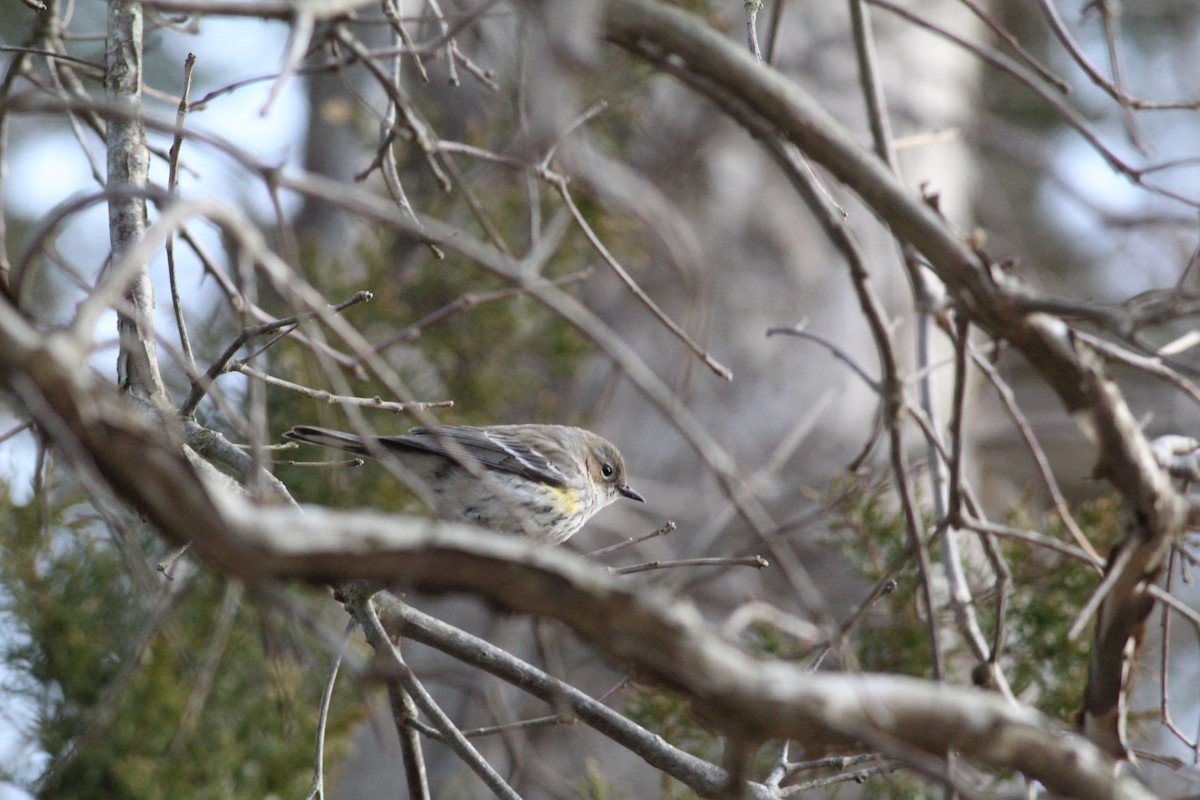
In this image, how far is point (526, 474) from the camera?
5297 millimetres

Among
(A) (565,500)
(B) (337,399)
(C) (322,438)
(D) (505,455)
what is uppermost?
(D) (505,455)

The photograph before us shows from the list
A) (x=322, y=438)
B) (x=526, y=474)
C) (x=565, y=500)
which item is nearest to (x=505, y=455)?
(x=526, y=474)

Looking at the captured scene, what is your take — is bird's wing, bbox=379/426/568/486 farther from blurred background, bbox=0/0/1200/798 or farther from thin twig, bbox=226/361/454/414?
thin twig, bbox=226/361/454/414

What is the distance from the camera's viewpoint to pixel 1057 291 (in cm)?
887

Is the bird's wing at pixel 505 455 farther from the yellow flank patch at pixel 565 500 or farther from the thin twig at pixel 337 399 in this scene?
the thin twig at pixel 337 399

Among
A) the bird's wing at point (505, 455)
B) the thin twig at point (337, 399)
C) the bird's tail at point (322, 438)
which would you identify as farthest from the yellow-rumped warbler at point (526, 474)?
the thin twig at point (337, 399)

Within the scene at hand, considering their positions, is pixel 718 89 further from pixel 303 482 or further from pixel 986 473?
pixel 986 473

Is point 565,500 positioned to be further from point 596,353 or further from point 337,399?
point 337,399

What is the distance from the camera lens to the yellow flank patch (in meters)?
5.25

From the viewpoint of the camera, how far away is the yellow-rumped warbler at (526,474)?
4.99m

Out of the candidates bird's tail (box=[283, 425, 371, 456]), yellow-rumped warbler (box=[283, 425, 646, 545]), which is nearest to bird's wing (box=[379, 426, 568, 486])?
yellow-rumped warbler (box=[283, 425, 646, 545])

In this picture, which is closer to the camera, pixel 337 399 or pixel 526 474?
pixel 337 399

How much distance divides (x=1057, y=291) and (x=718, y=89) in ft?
23.8

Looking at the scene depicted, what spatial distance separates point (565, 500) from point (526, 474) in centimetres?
22
